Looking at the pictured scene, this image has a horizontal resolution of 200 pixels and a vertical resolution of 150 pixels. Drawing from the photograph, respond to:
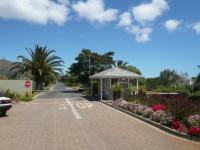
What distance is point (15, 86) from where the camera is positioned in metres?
41.1

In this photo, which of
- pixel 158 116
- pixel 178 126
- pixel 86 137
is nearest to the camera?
pixel 86 137

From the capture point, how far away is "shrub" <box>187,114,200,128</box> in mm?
14564

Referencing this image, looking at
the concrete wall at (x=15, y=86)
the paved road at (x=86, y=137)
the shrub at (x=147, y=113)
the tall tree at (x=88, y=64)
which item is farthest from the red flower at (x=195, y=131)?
the tall tree at (x=88, y=64)

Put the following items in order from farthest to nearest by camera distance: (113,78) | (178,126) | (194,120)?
(113,78) < (178,126) < (194,120)

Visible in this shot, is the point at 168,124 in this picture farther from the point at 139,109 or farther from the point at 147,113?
the point at 139,109

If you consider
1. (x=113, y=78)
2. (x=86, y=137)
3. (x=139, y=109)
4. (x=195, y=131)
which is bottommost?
(x=86, y=137)

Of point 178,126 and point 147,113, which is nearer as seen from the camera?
point 178,126

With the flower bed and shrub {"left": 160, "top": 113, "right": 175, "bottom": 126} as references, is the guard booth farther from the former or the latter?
shrub {"left": 160, "top": 113, "right": 175, "bottom": 126}

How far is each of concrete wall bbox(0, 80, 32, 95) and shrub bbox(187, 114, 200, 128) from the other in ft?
93.5

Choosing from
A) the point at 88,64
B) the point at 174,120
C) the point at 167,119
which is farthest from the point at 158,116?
the point at 88,64

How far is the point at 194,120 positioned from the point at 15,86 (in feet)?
95.6

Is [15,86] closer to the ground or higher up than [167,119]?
higher up

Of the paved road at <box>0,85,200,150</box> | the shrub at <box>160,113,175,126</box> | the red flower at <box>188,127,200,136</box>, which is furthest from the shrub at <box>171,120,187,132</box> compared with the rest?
the red flower at <box>188,127,200,136</box>

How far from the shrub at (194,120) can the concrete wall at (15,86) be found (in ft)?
93.5
